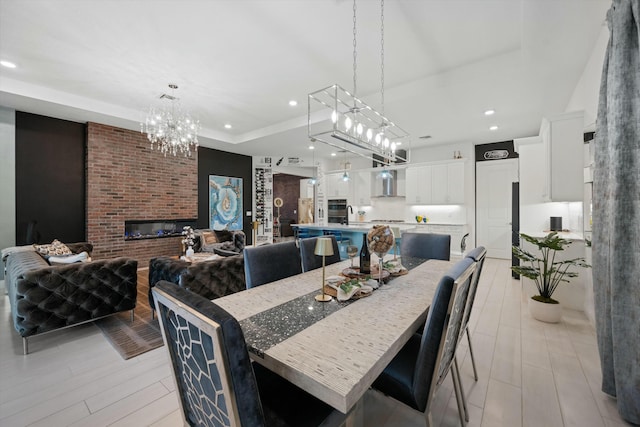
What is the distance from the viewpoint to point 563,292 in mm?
3246

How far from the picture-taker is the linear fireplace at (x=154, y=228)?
549 centimetres

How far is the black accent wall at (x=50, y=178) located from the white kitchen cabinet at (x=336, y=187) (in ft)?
19.5

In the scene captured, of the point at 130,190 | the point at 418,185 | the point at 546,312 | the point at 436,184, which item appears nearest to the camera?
the point at 546,312

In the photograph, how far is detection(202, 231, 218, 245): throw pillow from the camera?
5.61 meters

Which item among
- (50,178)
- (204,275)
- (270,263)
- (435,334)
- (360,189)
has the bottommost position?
(204,275)

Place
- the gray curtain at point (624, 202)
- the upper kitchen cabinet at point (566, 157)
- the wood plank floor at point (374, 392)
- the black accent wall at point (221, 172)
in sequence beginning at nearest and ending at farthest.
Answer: the gray curtain at point (624, 202) < the wood plank floor at point (374, 392) < the upper kitchen cabinet at point (566, 157) < the black accent wall at point (221, 172)

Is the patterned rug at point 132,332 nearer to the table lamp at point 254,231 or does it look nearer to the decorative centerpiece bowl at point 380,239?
the decorative centerpiece bowl at point 380,239

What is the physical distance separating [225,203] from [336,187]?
11.1 feet

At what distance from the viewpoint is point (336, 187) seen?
8.35 meters

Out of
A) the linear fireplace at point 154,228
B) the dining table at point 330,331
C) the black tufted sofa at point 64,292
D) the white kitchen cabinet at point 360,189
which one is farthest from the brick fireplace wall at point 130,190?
→ the dining table at point 330,331

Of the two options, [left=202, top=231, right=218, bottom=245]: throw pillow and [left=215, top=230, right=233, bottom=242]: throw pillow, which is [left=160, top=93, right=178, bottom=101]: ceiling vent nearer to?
[left=202, top=231, right=218, bottom=245]: throw pillow

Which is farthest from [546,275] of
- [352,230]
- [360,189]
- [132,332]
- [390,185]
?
[360,189]

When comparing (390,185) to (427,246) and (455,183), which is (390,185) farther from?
(427,246)

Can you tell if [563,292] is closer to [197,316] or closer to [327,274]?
[327,274]
